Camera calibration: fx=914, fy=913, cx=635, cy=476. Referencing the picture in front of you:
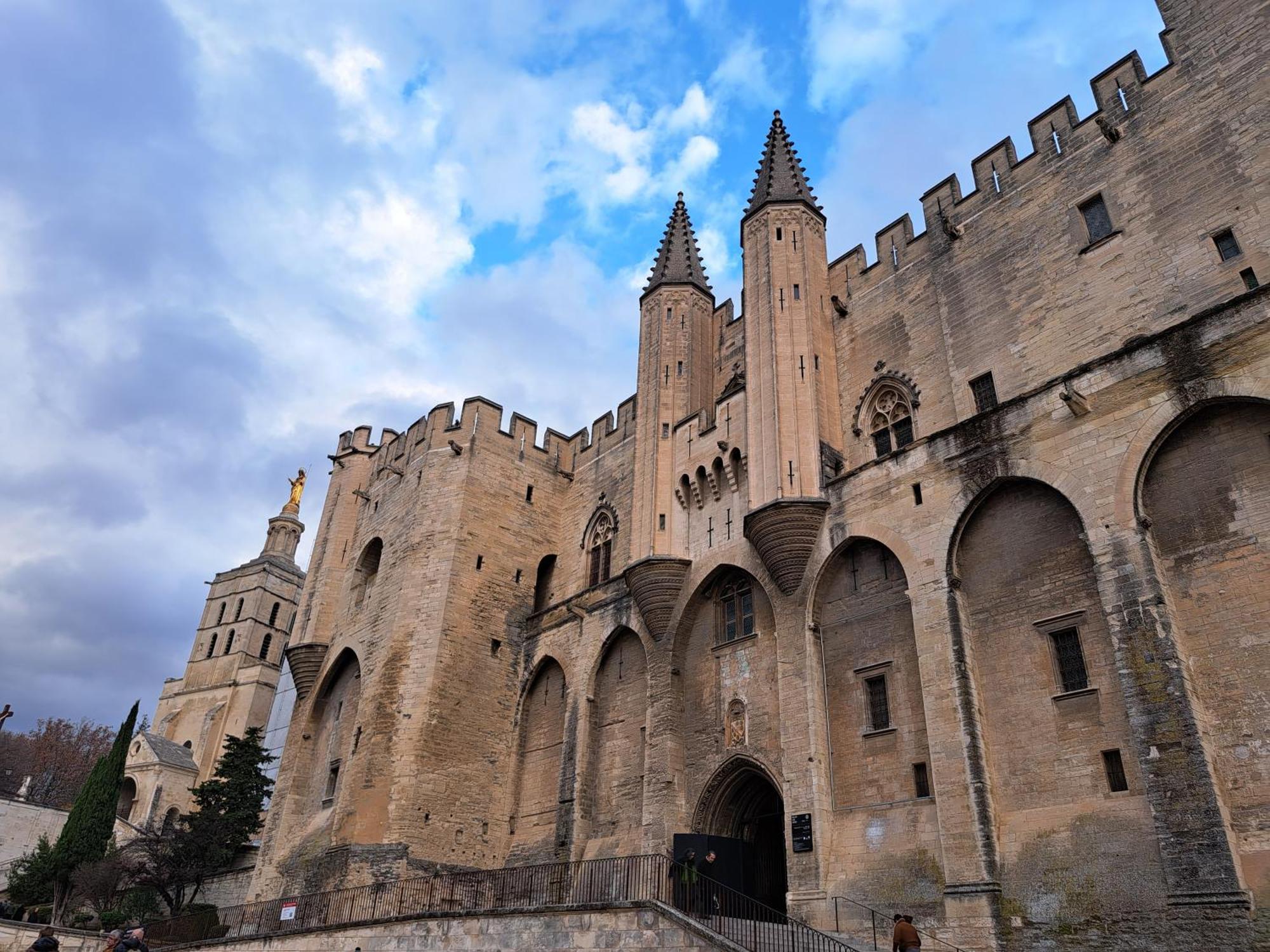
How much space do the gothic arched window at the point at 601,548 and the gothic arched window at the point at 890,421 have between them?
8509 millimetres

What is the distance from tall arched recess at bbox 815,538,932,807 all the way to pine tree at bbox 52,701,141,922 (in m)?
26.8

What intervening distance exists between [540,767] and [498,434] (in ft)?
33.0

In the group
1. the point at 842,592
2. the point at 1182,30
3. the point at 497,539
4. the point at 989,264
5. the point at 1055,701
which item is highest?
the point at 1182,30

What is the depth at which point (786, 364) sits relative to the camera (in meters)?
20.2

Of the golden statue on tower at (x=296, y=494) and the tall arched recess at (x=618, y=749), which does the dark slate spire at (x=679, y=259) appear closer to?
the tall arched recess at (x=618, y=749)

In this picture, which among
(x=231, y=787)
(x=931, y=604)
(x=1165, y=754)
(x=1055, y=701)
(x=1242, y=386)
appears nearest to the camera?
(x=1165, y=754)

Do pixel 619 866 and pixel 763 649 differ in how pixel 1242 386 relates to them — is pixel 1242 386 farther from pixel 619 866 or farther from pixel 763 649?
pixel 619 866

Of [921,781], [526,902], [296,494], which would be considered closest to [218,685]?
[296,494]

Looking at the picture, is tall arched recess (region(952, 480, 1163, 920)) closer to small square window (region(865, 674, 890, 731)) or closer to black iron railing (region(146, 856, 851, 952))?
small square window (region(865, 674, 890, 731))

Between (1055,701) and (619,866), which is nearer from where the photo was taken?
(1055,701)

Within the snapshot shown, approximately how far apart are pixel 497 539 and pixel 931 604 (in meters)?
14.1

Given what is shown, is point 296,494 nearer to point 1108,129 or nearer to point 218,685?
point 218,685

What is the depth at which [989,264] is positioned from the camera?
18891 mm

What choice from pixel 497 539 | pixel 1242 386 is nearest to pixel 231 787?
pixel 497 539
